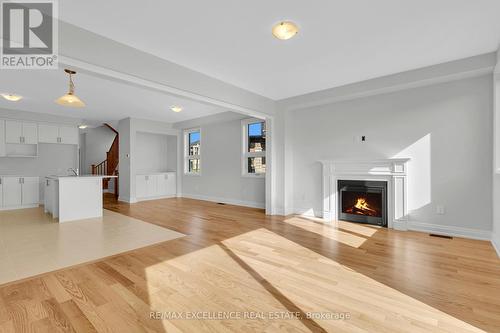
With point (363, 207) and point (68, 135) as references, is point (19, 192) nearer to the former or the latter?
point (68, 135)

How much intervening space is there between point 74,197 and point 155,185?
3031 millimetres

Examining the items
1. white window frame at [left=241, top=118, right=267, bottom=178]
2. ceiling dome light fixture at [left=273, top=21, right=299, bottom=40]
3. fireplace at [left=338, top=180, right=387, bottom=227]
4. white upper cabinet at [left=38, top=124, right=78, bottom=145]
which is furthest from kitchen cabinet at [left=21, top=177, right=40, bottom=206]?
fireplace at [left=338, top=180, right=387, bottom=227]

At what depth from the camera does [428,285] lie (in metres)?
2.16

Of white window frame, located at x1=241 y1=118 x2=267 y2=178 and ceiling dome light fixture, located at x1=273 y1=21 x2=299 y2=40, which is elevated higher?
ceiling dome light fixture, located at x1=273 y1=21 x2=299 y2=40

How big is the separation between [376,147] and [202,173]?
16.9 ft

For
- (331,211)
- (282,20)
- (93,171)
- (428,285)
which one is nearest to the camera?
(428,285)

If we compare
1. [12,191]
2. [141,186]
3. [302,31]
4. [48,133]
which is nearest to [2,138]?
[48,133]

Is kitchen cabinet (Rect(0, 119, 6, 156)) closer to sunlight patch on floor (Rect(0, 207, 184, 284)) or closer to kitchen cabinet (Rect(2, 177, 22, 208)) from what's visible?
kitchen cabinet (Rect(2, 177, 22, 208))

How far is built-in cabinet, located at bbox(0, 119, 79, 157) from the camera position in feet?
19.5

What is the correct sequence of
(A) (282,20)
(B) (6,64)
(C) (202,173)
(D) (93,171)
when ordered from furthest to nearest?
(D) (93,171)
(C) (202,173)
(B) (6,64)
(A) (282,20)

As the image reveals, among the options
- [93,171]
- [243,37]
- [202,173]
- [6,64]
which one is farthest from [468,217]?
[93,171]

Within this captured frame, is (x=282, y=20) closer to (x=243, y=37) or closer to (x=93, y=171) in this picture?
(x=243, y=37)

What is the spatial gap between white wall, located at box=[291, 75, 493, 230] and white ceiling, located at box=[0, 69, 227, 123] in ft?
11.6

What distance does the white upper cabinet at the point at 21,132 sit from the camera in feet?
19.6
